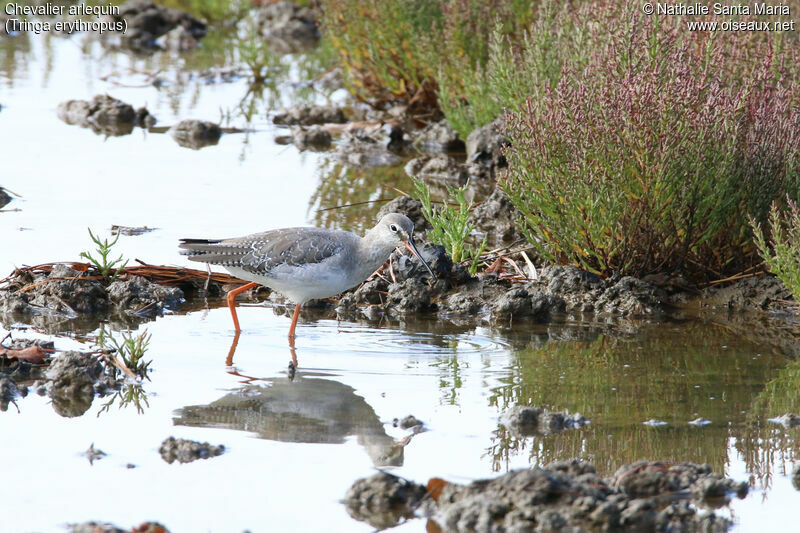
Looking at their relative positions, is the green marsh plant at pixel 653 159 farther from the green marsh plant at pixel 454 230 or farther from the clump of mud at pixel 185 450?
the clump of mud at pixel 185 450

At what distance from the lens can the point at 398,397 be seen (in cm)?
628

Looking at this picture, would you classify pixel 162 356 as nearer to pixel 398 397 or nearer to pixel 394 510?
pixel 398 397

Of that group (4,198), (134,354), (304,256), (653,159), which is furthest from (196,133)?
(134,354)

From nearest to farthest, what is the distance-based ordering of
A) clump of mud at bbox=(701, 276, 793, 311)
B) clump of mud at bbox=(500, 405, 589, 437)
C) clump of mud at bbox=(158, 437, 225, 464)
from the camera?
clump of mud at bbox=(158, 437, 225, 464)
clump of mud at bbox=(500, 405, 589, 437)
clump of mud at bbox=(701, 276, 793, 311)

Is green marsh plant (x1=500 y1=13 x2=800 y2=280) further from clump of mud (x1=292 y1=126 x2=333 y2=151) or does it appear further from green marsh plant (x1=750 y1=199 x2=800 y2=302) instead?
clump of mud (x1=292 y1=126 x2=333 y2=151)

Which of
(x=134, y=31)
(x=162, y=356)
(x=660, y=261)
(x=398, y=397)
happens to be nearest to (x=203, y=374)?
(x=162, y=356)

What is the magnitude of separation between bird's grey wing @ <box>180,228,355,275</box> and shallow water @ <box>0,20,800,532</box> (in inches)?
22.1

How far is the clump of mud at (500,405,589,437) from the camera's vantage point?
577 cm

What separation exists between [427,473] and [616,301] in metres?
3.46

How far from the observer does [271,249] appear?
751 centimetres

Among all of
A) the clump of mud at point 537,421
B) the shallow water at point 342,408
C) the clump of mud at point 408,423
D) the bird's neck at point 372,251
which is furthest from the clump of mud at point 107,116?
the clump of mud at point 537,421

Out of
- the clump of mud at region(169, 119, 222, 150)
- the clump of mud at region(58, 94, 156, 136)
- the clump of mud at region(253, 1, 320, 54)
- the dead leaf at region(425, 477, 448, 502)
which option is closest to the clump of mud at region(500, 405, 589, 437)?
the dead leaf at region(425, 477, 448, 502)

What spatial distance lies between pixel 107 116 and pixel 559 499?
12.0 metres

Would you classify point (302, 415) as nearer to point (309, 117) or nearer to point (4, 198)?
point (4, 198)
